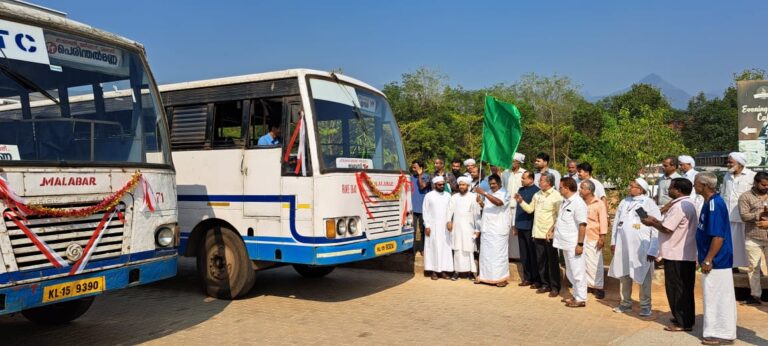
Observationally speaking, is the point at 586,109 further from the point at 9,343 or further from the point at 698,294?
the point at 9,343

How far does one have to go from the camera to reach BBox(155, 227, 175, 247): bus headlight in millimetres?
5375

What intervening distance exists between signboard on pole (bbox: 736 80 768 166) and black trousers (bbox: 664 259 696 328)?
649 cm

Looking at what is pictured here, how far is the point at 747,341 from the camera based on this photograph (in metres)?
5.50

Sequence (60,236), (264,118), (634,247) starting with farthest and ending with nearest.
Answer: (264,118), (634,247), (60,236)

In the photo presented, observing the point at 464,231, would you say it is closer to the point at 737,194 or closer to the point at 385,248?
the point at 385,248

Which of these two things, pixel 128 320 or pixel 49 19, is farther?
pixel 128 320

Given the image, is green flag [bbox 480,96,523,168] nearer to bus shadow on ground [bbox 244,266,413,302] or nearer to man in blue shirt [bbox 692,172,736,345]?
bus shadow on ground [bbox 244,266,413,302]

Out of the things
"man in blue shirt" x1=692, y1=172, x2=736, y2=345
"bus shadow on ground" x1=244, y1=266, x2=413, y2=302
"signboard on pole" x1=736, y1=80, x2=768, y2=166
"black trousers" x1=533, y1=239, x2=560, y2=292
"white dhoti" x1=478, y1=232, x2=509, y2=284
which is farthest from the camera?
"signboard on pole" x1=736, y1=80, x2=768, y2=166

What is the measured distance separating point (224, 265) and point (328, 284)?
5.85ft

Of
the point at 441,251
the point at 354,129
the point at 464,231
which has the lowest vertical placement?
the point at 441,251

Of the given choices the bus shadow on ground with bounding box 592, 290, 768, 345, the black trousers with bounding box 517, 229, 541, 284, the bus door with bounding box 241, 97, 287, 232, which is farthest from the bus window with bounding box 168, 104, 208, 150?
the bus shadow on ground with bounding box 592, 290, 768, 345

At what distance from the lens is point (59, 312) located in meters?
6.27

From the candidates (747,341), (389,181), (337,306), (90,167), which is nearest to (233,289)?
(337,306)

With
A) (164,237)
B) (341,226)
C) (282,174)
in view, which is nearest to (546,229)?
(341,226)
